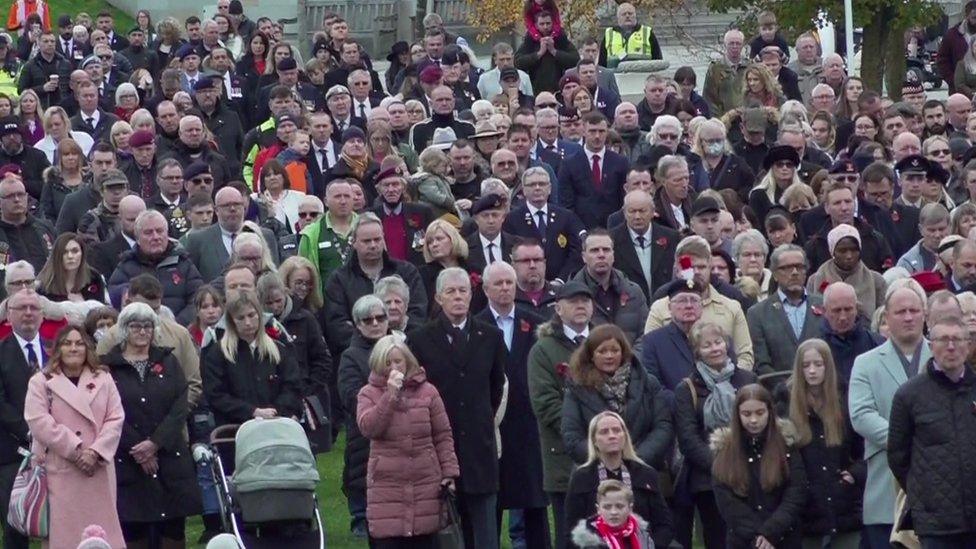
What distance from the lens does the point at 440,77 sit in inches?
1012

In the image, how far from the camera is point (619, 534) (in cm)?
1393

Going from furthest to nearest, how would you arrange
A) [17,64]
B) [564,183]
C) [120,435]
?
1. [17,64]
2. [564,183]
3. [120,435]

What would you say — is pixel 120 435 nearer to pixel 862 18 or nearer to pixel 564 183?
pixel 564 183

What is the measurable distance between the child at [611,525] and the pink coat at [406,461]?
1345mm

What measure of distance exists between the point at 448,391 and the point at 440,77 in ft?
34.4

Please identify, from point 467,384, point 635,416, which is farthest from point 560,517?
point 467,384

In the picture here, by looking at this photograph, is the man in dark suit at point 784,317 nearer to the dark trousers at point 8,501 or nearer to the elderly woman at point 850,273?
the elderly woman at point 850,273

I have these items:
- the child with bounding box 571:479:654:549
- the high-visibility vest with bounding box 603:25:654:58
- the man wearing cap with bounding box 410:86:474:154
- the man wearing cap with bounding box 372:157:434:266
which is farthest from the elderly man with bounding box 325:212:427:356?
the high-visibility vest with bounding box 603:25:654:58

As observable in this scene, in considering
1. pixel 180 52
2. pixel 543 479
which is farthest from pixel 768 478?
pixel 180 52

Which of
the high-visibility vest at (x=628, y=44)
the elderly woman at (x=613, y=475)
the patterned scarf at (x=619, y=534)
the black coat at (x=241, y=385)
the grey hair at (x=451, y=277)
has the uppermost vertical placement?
the high-visibility vest at (x=628, y=44)

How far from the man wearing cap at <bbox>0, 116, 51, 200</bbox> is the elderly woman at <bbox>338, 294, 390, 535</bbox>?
756 cm

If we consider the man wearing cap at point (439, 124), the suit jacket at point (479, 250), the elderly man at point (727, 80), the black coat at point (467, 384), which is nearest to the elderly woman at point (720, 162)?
the man wearing cap at point (439, 124)

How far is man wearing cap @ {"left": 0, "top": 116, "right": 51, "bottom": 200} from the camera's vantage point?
22.8m

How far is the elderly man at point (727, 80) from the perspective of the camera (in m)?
25.7
